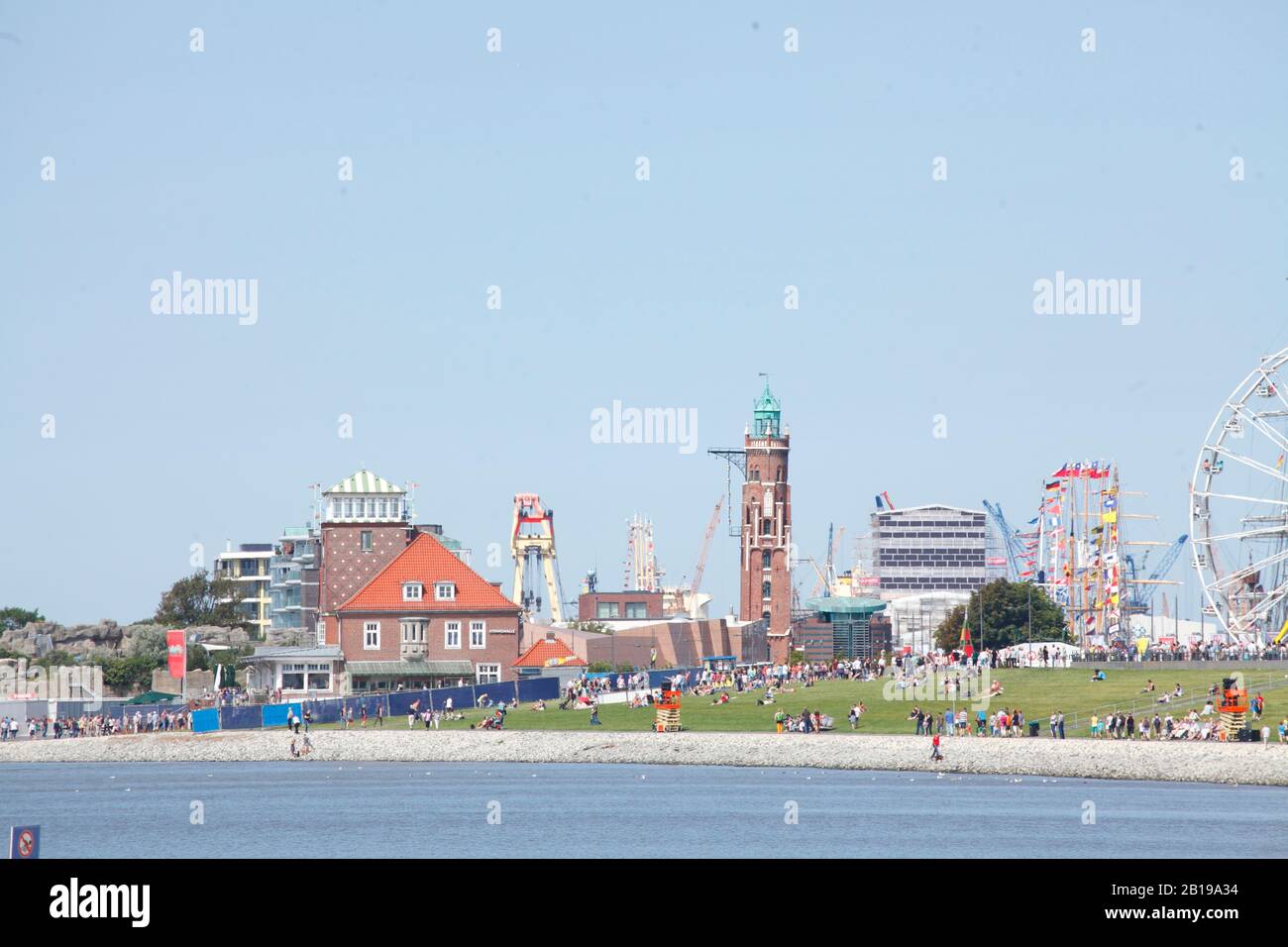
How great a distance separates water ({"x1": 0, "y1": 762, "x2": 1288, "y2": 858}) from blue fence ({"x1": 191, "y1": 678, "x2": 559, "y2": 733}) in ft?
31.5

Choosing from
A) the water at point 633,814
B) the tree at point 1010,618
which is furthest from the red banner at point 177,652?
the tree at point 1010,618

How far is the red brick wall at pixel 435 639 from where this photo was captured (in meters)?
103

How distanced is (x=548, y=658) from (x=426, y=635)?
8.28 metres

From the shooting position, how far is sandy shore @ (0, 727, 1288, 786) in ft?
214

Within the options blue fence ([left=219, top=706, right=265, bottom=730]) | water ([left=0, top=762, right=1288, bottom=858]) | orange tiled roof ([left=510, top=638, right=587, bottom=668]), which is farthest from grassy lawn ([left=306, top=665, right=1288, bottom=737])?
orange tiled roof ([left=510, top=638, right=587, bottom=668])

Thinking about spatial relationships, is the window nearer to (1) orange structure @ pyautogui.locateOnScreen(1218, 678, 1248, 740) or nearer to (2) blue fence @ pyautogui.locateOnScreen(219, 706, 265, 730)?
(2) blue fence @ pyautogui.locateOnScreen(219, 706, 265, 730)

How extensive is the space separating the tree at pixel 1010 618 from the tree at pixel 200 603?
2537 inches

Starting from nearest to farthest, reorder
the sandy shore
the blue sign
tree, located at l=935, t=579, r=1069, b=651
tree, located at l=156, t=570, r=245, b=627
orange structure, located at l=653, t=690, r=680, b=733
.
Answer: the blue sign < the sandy shore < orange structure, located at l=653, t=690, r=680, b=733 < tree, located at l=935, t=579, r=1069, b=651 < tree, located at l=156, t=570, r=245, b=627

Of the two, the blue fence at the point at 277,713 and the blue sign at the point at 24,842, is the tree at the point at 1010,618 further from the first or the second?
the blue sign at the point at 24,842

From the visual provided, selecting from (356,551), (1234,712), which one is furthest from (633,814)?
→ (356,551)

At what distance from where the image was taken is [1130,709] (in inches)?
2886

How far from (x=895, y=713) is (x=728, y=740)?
7.34 meters

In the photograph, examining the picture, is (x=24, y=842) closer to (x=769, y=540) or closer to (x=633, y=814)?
(x=633, y=814)
